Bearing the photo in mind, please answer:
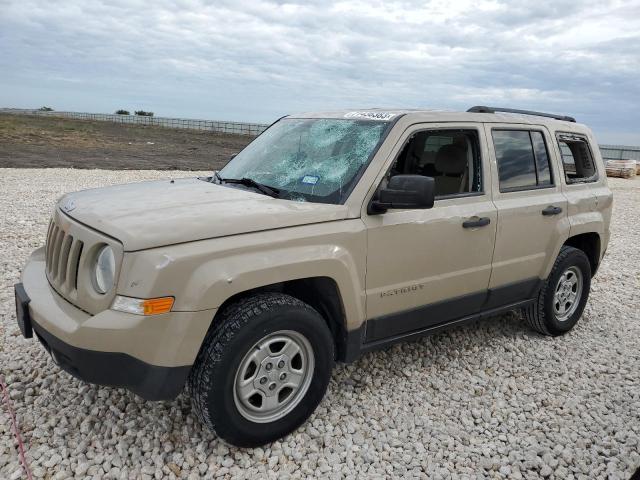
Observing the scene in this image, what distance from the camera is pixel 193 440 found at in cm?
312

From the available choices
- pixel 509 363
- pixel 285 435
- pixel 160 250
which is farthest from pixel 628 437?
pixel 160 250

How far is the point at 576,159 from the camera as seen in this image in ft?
16.7

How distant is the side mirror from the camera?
10.1 feet

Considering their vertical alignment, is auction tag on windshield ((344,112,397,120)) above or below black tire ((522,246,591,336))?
above

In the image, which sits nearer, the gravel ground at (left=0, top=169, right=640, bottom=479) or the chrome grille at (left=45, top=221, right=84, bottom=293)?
the chrome grille at (left=45, top=221, right=84, bottom=293)

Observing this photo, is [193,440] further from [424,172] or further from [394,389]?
[424,172]

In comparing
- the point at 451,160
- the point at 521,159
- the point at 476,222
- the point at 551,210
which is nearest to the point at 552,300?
the point at 551,210

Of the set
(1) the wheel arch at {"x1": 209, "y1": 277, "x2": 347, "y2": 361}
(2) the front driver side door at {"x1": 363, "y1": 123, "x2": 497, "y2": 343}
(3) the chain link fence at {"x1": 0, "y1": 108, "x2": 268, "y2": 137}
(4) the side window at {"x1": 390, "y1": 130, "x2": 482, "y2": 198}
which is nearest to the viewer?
(1) the wheel arch at {"x1": 209, "y1": 277, "x2": 347, "y2": 361}

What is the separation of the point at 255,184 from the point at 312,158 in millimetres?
423

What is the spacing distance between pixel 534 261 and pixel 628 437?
57.8 inches

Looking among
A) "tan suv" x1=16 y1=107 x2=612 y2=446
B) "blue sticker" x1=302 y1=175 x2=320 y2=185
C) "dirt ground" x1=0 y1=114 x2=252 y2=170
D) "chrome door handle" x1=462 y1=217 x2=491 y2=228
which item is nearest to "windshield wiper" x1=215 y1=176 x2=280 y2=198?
"tan suv" x1=16 y1=107 x2=612 y2=446

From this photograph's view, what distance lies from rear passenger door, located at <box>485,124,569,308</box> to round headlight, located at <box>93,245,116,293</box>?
8.83ft

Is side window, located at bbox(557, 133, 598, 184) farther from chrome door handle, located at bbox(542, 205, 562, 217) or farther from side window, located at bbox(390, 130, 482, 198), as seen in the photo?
side window, located at bbox(390, 130, 482, 198)

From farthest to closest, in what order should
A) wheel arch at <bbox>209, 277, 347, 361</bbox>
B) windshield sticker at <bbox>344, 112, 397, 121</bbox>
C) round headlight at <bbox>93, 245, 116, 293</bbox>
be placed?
windshield sticker at <bbox>344, 112, 397, 121</bbox> < wheel arch at <bbox>209, 277, 347, 361</bbox> < round headlight at <bbox>93, 245, 116, 293</bbox>
